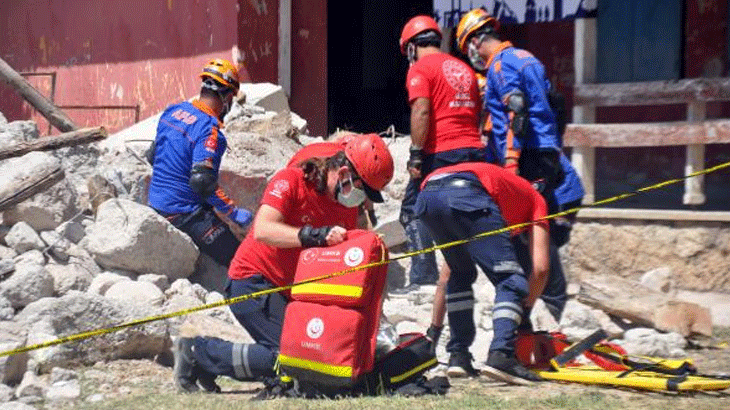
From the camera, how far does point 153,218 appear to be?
904cm

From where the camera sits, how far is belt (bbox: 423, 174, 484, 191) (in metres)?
6.78

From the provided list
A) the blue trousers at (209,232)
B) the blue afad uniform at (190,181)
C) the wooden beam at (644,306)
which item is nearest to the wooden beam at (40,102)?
the blue afad uniform at (190,181)

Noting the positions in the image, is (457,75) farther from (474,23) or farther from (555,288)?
(555,288)

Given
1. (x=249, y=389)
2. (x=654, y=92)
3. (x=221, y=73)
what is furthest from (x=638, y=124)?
(x=249, y=389)

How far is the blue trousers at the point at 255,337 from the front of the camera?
6418 millimetres

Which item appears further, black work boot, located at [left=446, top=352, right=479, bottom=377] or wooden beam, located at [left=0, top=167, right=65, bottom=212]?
wooden beam, located at [left=0, top=167, right=65, bottom=212]

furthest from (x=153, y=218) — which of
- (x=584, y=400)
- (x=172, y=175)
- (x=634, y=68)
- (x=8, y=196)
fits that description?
(x=634, y=68)

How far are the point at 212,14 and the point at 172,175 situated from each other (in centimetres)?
416

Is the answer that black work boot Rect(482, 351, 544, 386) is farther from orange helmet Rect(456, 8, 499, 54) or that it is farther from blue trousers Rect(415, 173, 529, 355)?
orange helmet Rect(456, 8, 499, 54)

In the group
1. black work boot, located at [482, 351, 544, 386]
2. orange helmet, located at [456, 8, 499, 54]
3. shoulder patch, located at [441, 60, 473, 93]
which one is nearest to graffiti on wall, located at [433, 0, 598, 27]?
orange helmet, located at [456, 8, 499, 54]

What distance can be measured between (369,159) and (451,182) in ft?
2.26

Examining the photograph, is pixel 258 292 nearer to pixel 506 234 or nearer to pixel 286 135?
pixel 506 234

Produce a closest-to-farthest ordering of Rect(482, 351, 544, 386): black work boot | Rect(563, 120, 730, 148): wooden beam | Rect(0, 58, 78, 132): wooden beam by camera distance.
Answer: Rect(482, 351, 544, 386): black work boot
Rect(563, 120, 730, 148): wooden beam
Rect(0, 58, 78, 132): wooden beam

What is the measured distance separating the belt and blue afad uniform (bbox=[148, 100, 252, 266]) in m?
2.23
